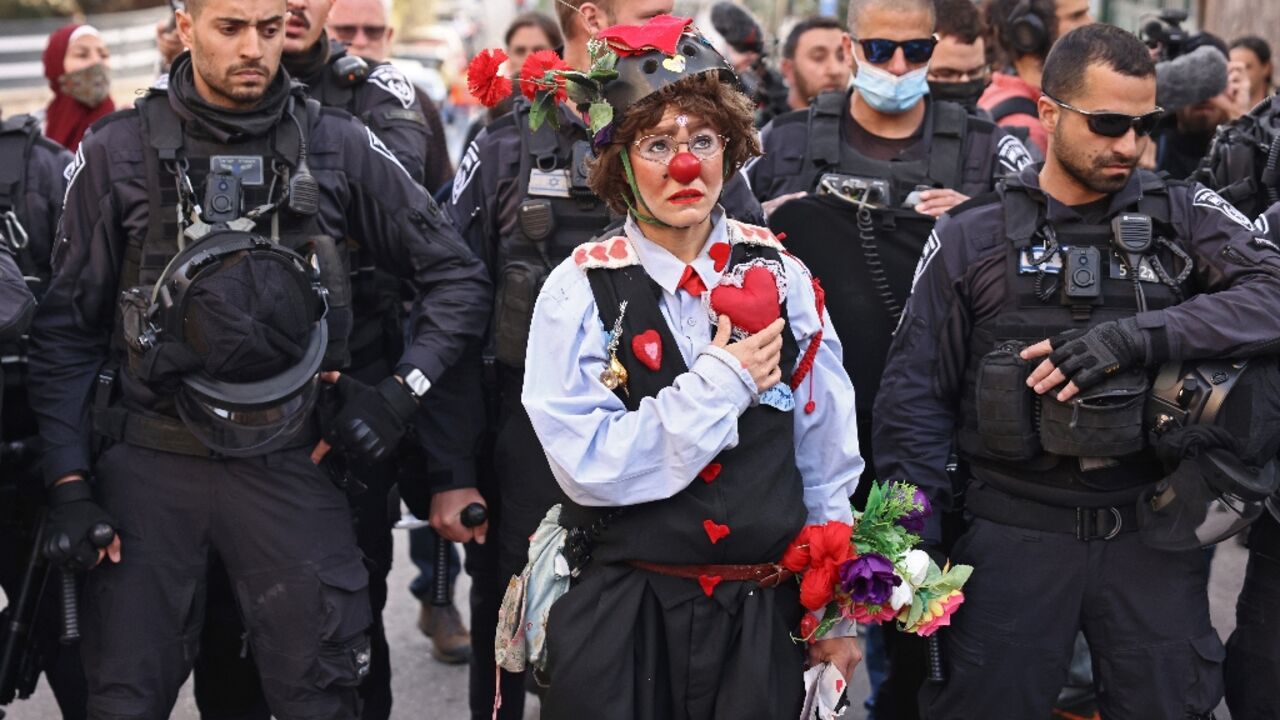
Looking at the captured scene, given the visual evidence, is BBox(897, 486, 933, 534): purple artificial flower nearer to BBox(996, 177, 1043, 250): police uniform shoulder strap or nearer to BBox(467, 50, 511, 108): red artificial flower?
BBox(996, 177, 1043, 250): police uniform shoulder strap

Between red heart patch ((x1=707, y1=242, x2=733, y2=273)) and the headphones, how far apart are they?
3589 millimetres

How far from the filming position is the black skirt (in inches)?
138

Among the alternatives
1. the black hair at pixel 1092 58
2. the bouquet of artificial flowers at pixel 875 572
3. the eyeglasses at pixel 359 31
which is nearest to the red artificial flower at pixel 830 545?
the bouquet of artificial flowers at pixel 875 572

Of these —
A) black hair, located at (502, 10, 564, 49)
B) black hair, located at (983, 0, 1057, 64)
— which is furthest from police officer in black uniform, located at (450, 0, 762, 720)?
black hair, located at (502, 10, 564, 49)

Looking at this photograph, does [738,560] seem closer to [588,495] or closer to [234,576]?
[588,495]

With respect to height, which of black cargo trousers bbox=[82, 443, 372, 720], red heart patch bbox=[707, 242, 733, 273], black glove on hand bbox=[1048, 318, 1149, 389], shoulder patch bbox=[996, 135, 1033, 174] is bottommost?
black cargo trousers bbox=[82, 443, 372, 720]

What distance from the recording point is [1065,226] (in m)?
4.39

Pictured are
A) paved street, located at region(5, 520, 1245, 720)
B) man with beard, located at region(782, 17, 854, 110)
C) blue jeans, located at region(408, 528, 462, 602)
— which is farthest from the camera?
man with beard, located at region(782, 17, 854, 110)

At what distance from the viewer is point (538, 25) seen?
839 centimetres

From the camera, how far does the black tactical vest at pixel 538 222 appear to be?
470 centimetres

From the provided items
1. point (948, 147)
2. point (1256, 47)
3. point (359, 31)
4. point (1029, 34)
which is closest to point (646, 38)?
point (948, 147)

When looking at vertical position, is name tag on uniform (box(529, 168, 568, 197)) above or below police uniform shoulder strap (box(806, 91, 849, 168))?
above

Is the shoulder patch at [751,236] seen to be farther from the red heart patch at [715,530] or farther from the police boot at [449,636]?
the police boot at [449,636]

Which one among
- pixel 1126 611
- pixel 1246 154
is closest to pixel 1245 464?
pixel 1126 611
